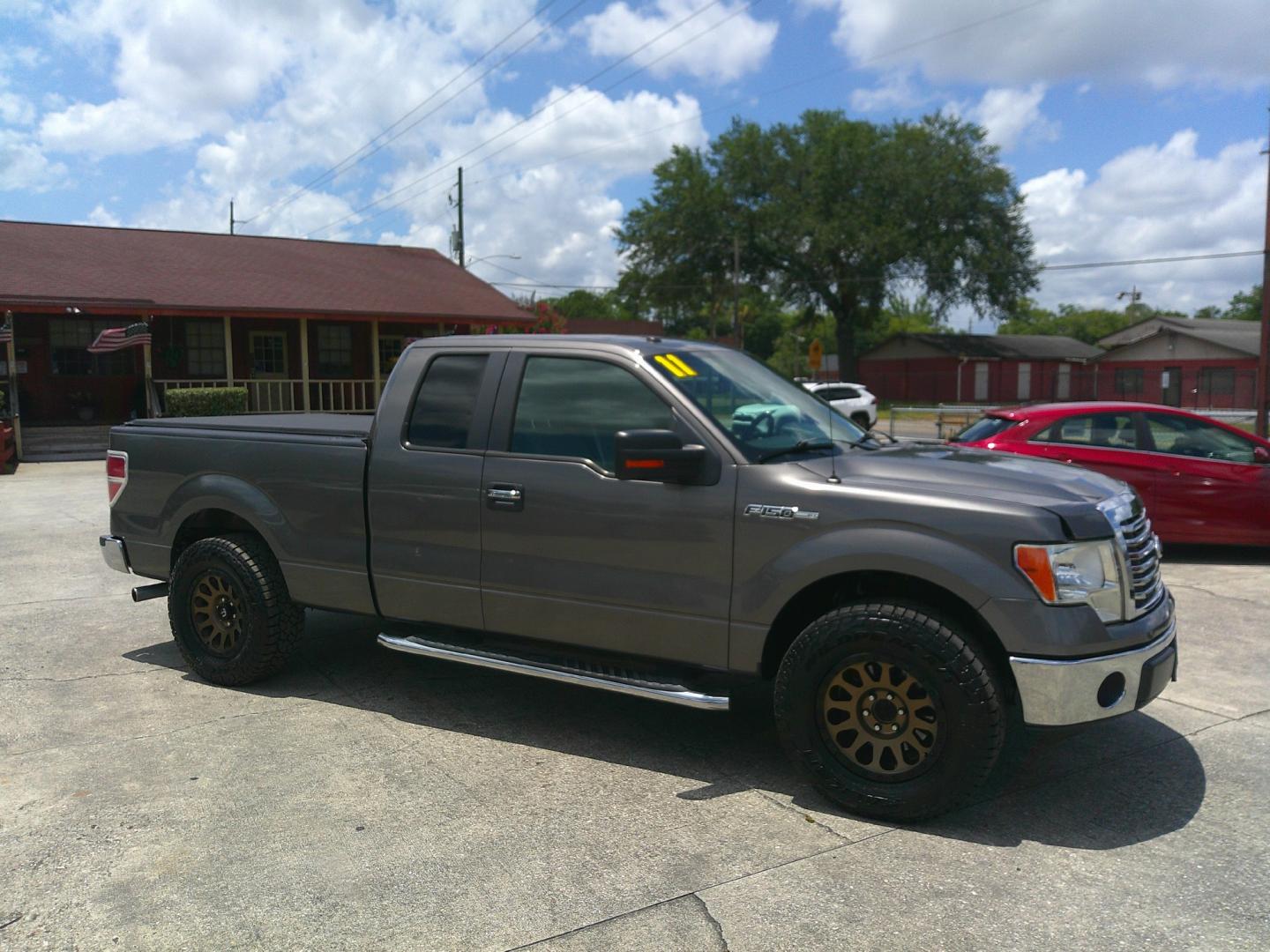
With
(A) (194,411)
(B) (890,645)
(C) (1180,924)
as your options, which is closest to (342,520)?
(B) (890,645)

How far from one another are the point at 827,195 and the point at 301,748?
160 feet

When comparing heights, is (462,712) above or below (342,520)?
below

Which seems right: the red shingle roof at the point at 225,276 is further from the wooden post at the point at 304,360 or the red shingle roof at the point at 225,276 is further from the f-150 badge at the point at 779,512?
the f-150 badge at the point at 779,512

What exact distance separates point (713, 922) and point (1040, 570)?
1.70 meters

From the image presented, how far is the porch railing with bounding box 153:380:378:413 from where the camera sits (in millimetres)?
25062

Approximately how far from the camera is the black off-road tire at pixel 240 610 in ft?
17.7

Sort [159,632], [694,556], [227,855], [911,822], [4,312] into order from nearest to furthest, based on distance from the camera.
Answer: [227,855], [911,822], [694,556], [159,632], [4,312]

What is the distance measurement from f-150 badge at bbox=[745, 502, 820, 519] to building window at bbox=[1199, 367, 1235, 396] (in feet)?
179

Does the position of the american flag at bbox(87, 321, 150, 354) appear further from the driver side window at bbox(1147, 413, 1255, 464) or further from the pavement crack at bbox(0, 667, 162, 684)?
the driver side window at bbox(1147, 413, 1255, 464)

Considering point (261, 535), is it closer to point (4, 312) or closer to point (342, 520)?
point (342, 520)

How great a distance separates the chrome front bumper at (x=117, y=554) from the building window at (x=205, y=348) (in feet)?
69.9

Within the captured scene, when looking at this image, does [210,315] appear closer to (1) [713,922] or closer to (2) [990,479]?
(2) [990,479]

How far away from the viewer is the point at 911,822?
154 inches

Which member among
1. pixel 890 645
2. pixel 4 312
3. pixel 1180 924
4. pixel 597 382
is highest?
pixel 4 312
